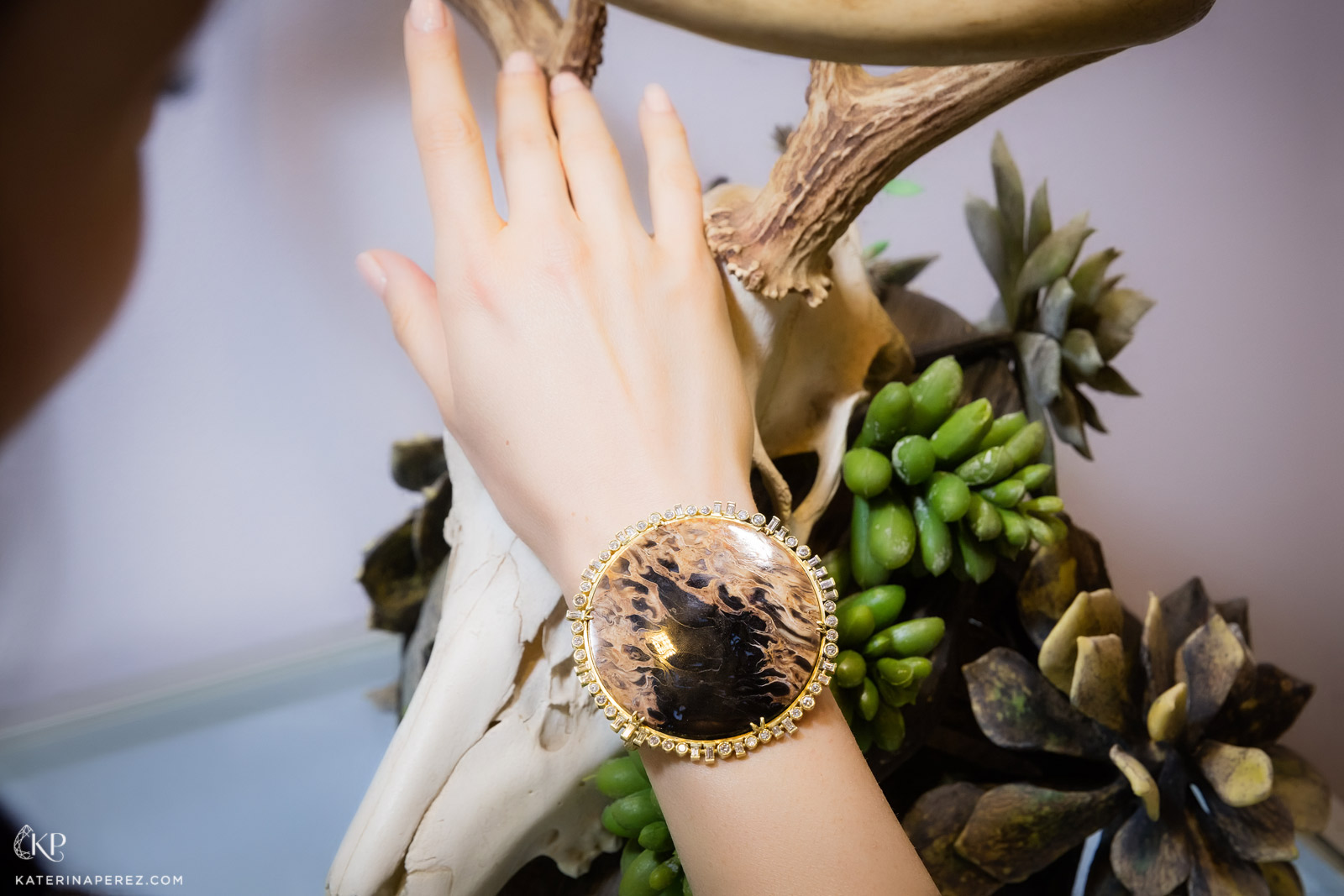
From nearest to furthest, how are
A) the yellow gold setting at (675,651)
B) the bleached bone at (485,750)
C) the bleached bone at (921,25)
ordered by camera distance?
the bleached bone at (921,25) < the yellow gold setting at (675,651) < the bleached bone at (485,750)

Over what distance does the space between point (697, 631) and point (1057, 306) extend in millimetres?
502

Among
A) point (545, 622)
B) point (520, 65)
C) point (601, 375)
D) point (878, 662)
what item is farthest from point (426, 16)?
point (878, 662)

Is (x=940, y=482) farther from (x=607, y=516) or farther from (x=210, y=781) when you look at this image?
(x=210, y=781)

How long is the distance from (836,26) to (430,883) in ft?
1.63

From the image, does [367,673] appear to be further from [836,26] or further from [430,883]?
[836,26]

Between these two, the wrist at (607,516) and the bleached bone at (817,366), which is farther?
the bleached bone at (817,366)

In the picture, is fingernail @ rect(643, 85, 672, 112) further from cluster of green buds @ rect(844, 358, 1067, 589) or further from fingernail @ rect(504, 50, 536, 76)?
cluster of green buds @ rect(844, 358, 1067, 589)

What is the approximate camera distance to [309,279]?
773 millimetres

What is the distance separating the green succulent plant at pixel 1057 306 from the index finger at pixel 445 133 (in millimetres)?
497

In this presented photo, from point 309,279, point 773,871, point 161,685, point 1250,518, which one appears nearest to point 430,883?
point 773,871

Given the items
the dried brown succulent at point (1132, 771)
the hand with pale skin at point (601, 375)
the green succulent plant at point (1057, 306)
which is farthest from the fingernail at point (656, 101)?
the dried brown succulent at point (1132, 771)

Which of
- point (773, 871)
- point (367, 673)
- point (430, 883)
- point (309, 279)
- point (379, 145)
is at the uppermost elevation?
point (379, 145)

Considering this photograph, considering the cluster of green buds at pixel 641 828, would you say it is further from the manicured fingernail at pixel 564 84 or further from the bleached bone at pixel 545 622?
the manicured fingernail at pixel 564 84

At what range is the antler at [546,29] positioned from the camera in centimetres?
58
